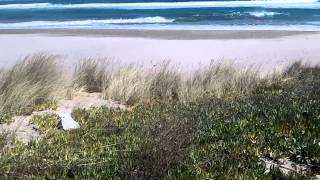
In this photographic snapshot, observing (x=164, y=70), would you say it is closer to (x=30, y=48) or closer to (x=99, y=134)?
(x=99, y=134)

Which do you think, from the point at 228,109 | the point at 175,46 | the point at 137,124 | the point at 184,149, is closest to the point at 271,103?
the point at 228,109

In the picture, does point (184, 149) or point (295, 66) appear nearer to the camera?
point (184, 149)

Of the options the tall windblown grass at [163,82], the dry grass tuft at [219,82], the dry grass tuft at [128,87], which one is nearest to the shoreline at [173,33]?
the dry grass tuft at [219,82]

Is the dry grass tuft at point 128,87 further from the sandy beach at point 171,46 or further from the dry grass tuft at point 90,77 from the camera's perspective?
the sandy beach at point 171,46

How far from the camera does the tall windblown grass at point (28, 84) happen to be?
7.96 m

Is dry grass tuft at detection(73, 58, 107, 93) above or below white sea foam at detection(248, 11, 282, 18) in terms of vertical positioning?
above

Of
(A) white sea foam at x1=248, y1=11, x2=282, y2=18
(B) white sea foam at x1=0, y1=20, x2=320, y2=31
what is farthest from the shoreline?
(A) white sea foam at x1=248, y1=11, x2=282, y2=18

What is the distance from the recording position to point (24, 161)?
476cm

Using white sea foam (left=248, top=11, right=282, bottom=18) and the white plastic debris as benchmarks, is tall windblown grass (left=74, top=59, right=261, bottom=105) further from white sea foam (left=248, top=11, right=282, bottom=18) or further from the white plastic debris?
white sea foam (left=248, top=11, right=282, bottom=18)

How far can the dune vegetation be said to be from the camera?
441cm

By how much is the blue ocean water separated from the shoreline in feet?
7.16

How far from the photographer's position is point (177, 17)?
3344cm

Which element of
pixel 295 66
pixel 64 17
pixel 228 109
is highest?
pixel 228 109

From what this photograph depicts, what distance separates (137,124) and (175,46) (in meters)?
12.6
